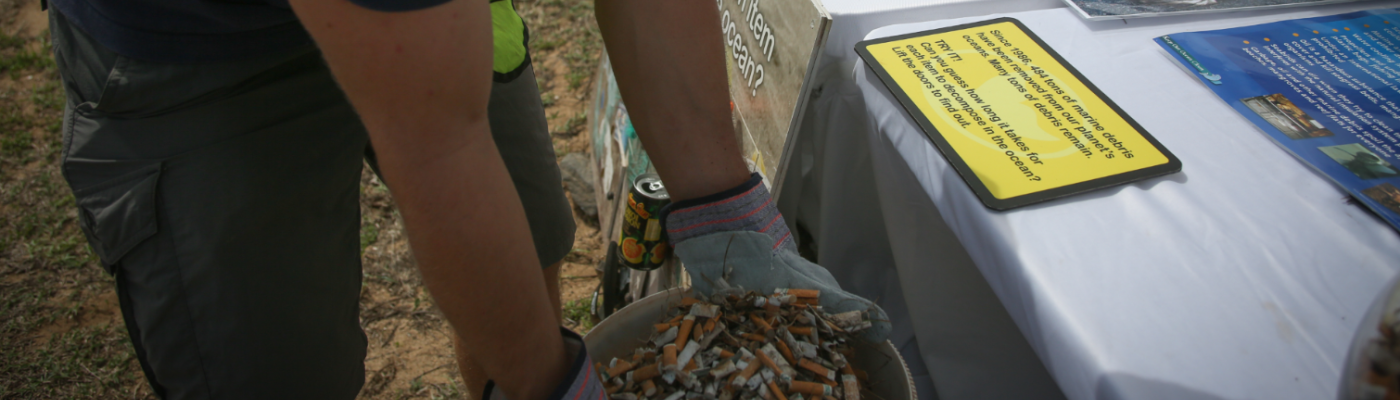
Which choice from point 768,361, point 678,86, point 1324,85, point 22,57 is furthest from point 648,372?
point 22,57

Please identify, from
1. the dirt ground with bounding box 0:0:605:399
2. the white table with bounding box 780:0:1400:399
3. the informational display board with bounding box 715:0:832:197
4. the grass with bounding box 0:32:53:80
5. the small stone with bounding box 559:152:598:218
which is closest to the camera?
the white table with bounding box 780:0:1400:399

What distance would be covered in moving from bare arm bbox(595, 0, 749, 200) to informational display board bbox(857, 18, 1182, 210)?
261 millimetres

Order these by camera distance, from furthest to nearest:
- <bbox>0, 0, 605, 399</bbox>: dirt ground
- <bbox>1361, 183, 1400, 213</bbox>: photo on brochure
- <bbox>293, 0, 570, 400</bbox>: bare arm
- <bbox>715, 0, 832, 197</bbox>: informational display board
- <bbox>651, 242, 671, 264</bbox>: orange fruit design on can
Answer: <bbox>0, 0, 605, 399</bbox>: dirt ground < <bbox>651, 242, 671, 264</bbox>: orange fruit design on can < <bbox>715, 0, 832, 197</bbox>: informational display board < <bbox>1361, 183, 1400, 213</bbox>: photo on brochure < <bbox>293, 0, 570, 400</bbox>: bare arm

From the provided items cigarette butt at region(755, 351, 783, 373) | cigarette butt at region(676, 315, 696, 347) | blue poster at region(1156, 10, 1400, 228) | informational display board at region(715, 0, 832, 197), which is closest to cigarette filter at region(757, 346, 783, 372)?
cigarette butt at region(755, 351, 783, 373)

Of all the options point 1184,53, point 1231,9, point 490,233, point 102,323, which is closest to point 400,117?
point 490,233

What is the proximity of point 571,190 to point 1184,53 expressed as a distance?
1814 millimetres

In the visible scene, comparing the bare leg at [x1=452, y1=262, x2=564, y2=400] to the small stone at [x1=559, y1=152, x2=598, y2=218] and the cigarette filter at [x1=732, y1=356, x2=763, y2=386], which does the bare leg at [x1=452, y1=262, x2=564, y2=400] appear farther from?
the small stone at [x1=559, y1=152, x2=598, y2=218]

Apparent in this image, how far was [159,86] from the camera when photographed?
2.89 ft

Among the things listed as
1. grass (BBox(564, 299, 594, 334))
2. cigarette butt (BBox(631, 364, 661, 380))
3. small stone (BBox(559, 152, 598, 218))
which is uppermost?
cigarette butt (BBox(631, 364, 661, 380))

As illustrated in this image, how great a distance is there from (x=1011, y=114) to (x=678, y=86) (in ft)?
1.55

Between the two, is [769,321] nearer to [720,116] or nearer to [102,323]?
[720,116]

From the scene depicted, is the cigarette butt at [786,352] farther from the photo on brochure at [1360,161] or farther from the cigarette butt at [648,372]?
the photo on brochure at [1360,161]

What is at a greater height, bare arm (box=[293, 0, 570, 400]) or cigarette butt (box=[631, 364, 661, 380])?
bare arm (box=[293, 0, 570, 400])

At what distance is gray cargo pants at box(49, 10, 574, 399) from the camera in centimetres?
91
